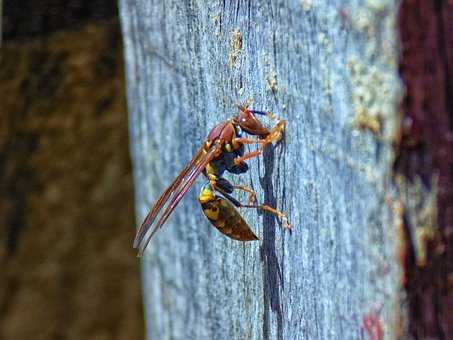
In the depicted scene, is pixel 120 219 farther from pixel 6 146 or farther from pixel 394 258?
pixel 394 258

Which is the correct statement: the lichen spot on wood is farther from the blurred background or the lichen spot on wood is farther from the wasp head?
the blurred background

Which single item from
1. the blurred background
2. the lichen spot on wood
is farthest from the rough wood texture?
the blurred background

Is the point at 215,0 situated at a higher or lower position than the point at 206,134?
higher

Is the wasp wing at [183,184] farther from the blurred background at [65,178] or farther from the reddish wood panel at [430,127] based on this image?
the blurred background at [65,178]

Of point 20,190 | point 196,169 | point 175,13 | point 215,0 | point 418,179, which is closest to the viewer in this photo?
point 418,179


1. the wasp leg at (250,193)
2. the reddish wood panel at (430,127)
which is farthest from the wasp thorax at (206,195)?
the reddish wood panel at (430,127)

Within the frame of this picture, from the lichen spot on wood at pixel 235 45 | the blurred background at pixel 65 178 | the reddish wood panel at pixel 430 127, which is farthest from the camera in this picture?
the blurred background at pixel 65 178

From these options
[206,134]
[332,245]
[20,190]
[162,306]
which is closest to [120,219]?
[20,190]

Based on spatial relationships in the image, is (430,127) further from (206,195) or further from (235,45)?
(206,195)
